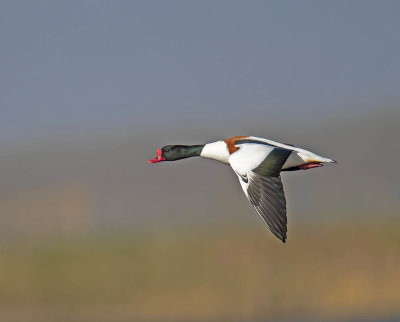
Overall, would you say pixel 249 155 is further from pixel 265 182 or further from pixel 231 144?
pixel 231 144

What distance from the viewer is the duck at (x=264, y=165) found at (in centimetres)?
1061

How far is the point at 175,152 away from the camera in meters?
12.6

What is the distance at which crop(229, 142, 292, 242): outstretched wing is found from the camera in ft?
34.8

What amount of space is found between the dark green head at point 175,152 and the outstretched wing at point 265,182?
4.09 feet

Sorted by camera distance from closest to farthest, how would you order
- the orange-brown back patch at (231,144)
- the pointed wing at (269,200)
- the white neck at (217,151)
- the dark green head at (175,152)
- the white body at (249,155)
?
the pointed wing at (269,200)
the white body at (249,155)
the orange-brown back patch at (231,144)
the white neck at (217,151)
the dark green head at (175,152)

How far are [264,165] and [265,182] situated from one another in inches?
6.6

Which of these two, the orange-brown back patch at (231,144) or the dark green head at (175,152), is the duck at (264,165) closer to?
the orange-brown back patch at (231,144)

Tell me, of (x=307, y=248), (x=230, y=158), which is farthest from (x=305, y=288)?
(x=230, y=158)

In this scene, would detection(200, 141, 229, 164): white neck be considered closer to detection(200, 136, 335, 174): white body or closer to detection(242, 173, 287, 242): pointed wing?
detection(200, 136, 335, 174): white body

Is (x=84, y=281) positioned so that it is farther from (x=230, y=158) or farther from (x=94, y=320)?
(x=230, y=158)

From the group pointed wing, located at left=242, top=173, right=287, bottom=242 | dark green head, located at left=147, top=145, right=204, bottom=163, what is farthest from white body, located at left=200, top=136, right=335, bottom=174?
dark green head, located at left=147, top=145, right=204, bottom=163

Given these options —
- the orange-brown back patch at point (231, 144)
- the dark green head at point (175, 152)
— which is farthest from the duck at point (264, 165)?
the dark green head at point (175, 152)

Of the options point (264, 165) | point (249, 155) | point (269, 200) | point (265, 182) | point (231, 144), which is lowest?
point (269, 200)

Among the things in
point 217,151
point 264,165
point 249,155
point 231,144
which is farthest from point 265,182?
point 217,151
